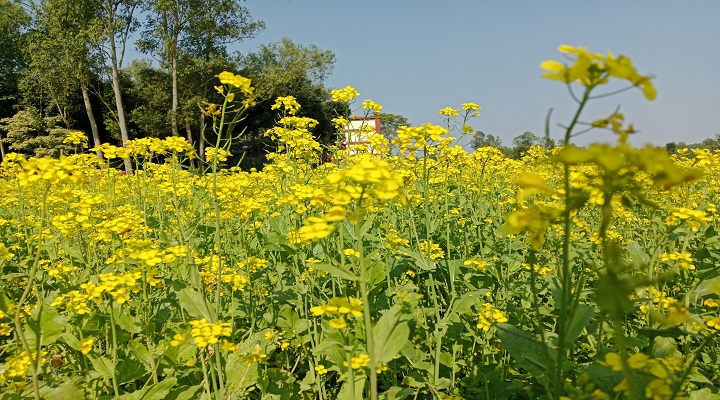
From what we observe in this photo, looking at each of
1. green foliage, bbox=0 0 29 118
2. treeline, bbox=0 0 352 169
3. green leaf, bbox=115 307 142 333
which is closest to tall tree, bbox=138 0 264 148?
treeline, bbox=0 0 352 169

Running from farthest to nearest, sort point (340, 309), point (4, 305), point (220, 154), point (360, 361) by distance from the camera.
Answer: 1. point (220, 154)
2. point (4, 305)
3. point (360, 361)
4. point (340, 309)

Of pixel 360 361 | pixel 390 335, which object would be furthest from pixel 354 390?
pixel 390 335

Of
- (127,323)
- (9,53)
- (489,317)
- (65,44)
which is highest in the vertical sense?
(9,53)

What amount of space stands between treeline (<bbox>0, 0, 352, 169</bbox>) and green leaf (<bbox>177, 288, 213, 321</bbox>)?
1483 centimetres

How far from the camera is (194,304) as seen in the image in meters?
2.00

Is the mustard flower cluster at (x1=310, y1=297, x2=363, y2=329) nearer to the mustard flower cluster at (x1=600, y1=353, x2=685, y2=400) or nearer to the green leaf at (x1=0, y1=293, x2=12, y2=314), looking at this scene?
the mustard flower cluster at (x1=600, y1=353, x2=685, y2=400)

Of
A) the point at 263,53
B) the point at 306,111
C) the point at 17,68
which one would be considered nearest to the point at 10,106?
the point at 17,68

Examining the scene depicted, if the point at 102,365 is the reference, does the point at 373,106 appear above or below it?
above

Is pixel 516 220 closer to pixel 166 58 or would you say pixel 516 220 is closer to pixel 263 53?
pixel 166 58

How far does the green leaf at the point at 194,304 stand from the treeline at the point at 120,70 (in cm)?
1483

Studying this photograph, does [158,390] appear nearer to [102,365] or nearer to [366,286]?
[102,365]

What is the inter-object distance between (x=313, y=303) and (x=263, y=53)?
93.0 ft

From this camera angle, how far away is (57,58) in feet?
64.0

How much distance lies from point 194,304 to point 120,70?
26.2m
